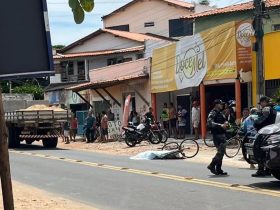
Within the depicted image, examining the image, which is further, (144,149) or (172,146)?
(144,149)

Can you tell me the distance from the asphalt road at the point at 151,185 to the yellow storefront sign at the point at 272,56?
667 centimetres

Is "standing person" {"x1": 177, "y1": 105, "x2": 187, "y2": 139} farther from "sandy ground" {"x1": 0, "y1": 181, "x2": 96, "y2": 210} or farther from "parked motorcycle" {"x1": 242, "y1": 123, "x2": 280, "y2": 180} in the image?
"sandy ground" {"x1": 0, "y1": 181, "x2": 96, "y2": 210}

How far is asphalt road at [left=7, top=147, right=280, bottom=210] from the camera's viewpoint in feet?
30.4

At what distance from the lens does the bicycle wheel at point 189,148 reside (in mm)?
18672

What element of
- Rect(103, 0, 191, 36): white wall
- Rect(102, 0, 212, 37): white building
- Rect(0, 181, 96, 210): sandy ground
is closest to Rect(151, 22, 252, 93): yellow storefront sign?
Rect(0, 181, 96, 210): sandy ground

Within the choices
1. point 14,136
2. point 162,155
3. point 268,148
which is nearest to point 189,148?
point 162,155

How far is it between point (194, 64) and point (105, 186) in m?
15.0

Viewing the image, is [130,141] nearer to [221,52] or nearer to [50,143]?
[50,143]

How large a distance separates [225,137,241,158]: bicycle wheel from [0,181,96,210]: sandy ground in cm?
808

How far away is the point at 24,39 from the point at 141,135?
20580 mm

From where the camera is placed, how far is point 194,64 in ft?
85.1

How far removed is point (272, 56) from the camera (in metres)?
22.0

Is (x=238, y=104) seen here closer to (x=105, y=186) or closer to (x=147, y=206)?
(x=105, y=186)

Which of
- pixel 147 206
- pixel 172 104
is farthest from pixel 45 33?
pixel 172 104
